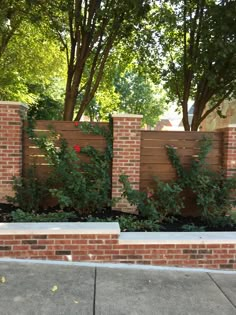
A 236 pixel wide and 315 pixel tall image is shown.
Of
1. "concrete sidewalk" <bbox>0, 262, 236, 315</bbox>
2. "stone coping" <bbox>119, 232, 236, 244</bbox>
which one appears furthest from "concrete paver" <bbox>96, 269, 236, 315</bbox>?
"stone coping" <bbox>119, 232, 236, 244</bbox>

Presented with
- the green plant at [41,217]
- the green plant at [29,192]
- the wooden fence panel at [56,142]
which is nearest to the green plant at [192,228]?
the green plant at [41,217]

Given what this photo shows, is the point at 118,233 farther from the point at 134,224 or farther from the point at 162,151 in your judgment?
the point at 162,151

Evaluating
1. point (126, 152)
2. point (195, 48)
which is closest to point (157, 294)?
point (126, 152)

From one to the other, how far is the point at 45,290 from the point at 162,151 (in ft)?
10.3

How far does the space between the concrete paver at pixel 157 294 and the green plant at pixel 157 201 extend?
1.34 meters

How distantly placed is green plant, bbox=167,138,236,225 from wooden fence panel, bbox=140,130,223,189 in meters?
0.13

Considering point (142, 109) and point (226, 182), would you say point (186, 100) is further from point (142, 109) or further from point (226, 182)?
point (142, 109)

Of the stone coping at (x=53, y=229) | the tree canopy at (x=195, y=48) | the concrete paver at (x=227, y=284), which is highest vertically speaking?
the tree canopy at (x=195, y=48)

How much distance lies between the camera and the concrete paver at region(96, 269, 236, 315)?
2.82 meters

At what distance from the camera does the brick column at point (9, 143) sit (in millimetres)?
5176

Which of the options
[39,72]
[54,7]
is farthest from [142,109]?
[54,7]

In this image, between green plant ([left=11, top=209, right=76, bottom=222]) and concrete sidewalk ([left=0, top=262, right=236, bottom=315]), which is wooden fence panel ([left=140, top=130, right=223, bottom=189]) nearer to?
green plant ([left=11, top=209, right=76, bottom=222])

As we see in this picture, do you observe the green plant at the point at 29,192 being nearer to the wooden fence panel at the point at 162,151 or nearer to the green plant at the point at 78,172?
the green plant at the point at 78,172

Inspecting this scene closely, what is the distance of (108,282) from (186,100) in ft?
26.1
